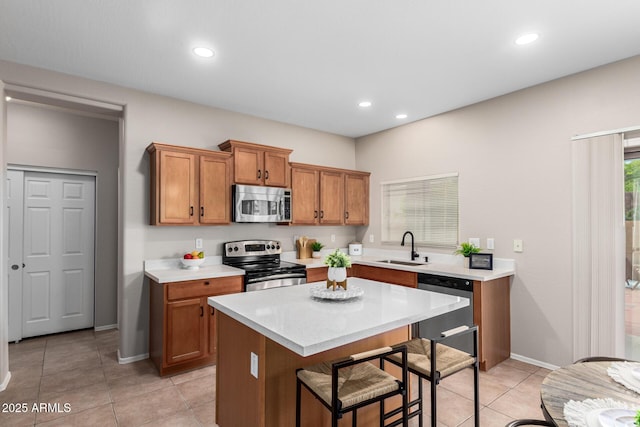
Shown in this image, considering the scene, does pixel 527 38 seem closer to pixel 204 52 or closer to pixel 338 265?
pixel 338 265

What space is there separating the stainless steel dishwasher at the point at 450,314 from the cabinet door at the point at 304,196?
1642 millimetres

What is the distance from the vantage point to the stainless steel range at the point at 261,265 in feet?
11.6

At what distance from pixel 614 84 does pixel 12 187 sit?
247 inches

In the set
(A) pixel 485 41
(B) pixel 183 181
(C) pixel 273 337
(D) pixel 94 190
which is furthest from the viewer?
(D) pixel 94 190

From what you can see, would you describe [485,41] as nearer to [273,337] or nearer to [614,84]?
[614,84]

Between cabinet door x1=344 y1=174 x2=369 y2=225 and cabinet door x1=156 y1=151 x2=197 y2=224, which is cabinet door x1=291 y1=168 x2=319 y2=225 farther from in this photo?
cabinet door x1=156 y1=151 x2=197 y2=224

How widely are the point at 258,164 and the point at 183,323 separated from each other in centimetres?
191

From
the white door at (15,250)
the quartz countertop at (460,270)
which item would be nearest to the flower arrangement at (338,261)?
the quartz countertop at (460,270)

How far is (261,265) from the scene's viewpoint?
396 centimetres

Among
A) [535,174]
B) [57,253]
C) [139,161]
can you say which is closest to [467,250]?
[535,174]

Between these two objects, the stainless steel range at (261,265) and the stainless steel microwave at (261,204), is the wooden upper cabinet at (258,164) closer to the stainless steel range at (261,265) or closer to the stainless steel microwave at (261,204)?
the stainless steel microwave at (261,204)

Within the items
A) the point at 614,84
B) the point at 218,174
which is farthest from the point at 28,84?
the point at 614,84

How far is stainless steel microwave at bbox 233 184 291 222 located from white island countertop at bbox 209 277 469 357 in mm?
1646

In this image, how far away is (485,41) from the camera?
2.57 metres
